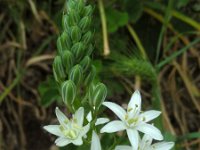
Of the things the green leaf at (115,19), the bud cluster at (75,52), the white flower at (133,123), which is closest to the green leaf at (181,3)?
the green leaf at (115,19)

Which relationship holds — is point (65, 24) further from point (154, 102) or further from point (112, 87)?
point (112, 87)

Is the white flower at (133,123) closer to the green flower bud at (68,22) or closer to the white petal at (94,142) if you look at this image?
Result: the white petal at (94,142)

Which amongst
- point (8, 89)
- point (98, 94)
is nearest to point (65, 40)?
point (98, 94)

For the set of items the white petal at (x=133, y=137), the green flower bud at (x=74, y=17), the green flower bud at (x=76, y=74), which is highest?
the green flower bud at (x=74, y=17)

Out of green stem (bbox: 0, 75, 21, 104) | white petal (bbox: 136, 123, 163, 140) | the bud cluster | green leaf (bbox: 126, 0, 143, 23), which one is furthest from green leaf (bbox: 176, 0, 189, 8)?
the bud cluster

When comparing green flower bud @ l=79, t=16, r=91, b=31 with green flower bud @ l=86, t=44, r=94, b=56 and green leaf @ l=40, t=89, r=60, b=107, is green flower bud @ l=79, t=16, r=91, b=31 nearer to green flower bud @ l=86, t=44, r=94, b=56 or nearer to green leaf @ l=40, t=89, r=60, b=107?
green flower bud @ l=86, t=44, r=94, b=56

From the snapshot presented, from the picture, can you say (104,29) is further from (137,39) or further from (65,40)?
(65,40)
